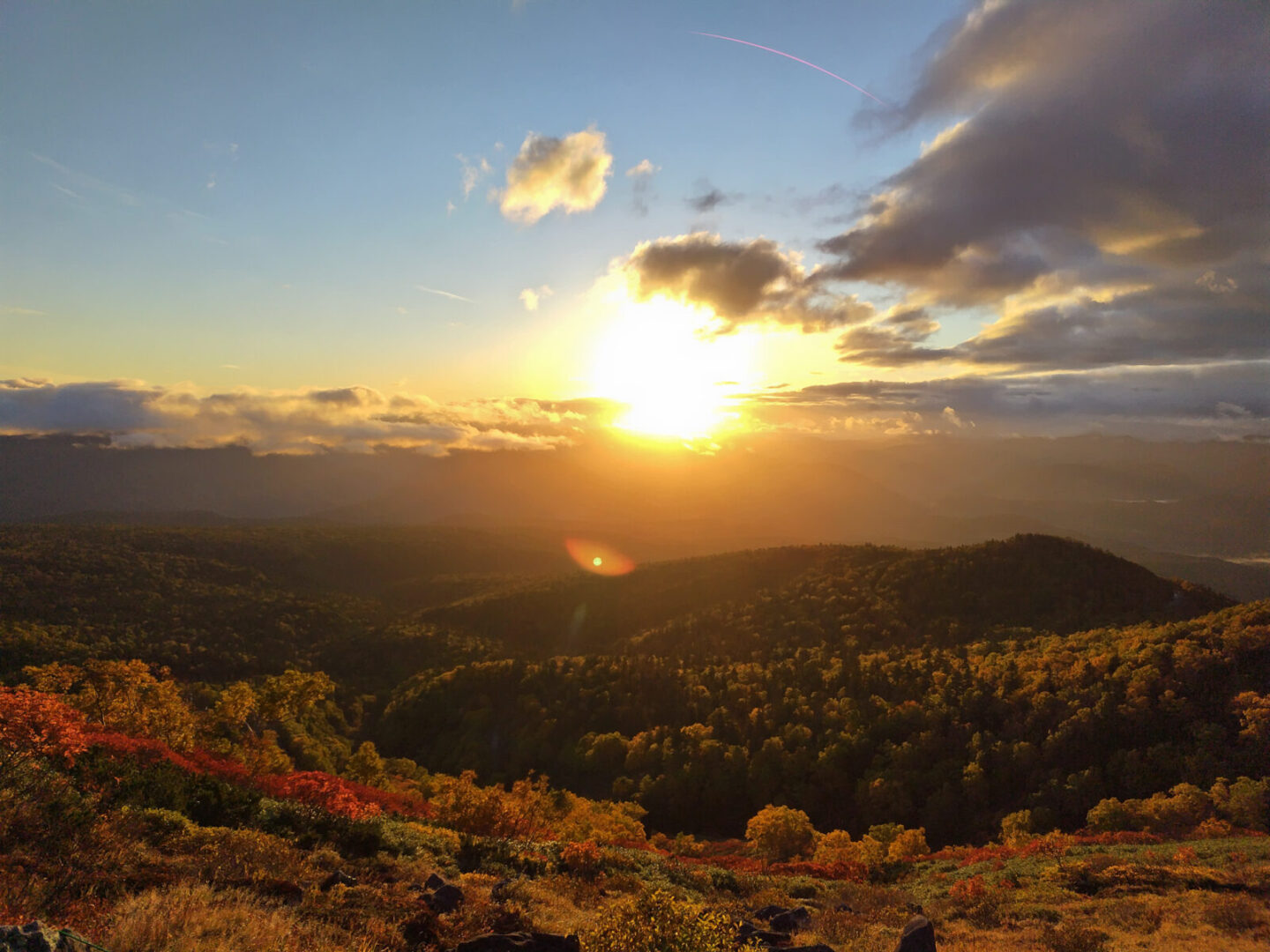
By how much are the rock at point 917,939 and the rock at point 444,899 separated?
12.6m

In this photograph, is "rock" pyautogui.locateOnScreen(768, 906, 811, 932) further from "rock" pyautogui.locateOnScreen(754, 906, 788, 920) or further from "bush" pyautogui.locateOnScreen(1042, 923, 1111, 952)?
"bush" pyautogui.locateOnScreen(1042, 923, 1111, 952)

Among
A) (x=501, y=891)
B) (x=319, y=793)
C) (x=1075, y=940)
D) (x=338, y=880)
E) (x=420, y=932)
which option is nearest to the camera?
(x=420, y=932)

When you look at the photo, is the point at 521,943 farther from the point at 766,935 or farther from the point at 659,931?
the point at 766,935

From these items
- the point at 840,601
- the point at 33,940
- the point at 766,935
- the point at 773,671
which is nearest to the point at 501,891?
the point at 766,935

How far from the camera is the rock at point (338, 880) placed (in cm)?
1659

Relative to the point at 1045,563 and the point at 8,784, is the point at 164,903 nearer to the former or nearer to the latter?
the point at 8,784

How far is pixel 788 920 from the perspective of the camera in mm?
21578

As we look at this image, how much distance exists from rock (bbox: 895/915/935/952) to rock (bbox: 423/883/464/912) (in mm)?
12627

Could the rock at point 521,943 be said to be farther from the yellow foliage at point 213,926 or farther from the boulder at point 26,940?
the boulder at point 26,940

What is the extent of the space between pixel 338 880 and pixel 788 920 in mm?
16207

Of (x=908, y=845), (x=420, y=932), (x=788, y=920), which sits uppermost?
(x=420, y=932)

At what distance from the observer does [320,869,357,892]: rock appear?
54.4 feet

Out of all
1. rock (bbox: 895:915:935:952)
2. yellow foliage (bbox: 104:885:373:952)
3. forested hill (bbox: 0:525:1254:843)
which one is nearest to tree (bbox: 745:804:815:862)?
forested hill (bbox: 0:525:1254:843)

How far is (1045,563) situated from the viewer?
118438 mm
